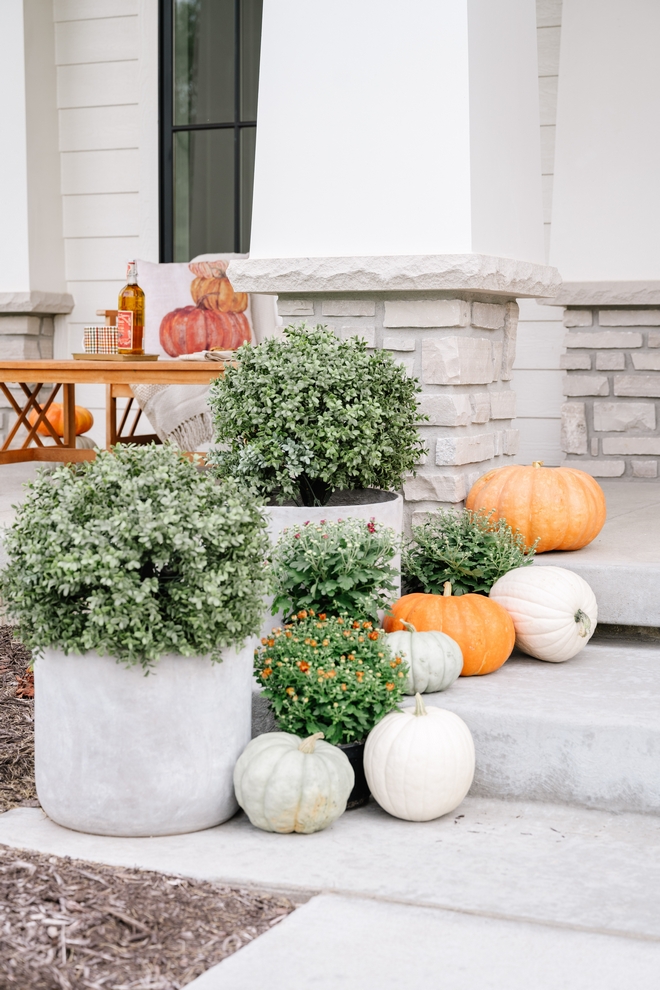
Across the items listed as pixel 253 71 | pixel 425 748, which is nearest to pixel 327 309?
pixel 425 748

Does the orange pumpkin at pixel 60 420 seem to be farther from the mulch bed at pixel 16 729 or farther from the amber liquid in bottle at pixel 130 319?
the mulch bed at pixel 16 729

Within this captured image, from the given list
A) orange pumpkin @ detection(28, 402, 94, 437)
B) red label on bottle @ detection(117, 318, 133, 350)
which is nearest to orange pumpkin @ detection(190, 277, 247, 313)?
orange pumpkin @ detection(28, 402, 94, 437)

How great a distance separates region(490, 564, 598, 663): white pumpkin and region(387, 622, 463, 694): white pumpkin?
0.30m

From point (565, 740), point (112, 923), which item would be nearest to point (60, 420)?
point (565, 740)

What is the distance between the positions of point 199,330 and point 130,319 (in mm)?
1053

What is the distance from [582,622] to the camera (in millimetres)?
2701

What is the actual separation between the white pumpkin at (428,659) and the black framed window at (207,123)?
3944 mm

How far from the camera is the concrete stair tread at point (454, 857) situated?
5.91ft

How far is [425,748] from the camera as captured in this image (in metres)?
2.14

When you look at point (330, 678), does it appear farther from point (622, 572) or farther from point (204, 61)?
point (204, 61)

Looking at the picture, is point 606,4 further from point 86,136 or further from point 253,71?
point 86,136

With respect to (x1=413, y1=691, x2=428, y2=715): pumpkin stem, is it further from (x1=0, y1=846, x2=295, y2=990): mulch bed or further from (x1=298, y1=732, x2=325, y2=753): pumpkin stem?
(x1=0, y1=846, x2=295, y2=990): mulch bed

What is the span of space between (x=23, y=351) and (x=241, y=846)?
4.54 m

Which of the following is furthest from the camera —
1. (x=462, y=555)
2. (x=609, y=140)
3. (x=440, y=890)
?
(x=609, y=140)
